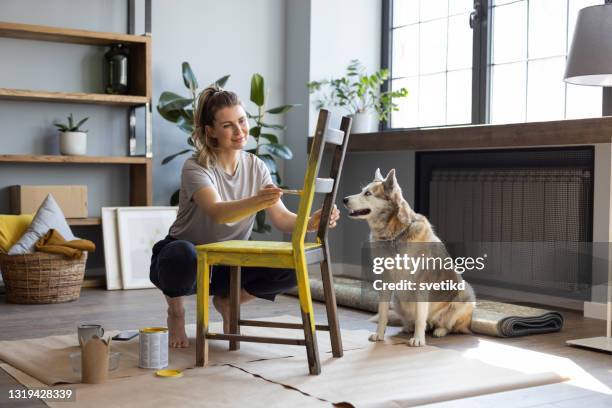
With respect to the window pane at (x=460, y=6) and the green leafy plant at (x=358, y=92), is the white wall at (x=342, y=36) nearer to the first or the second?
the green leafy plant at (x=358, y=92)

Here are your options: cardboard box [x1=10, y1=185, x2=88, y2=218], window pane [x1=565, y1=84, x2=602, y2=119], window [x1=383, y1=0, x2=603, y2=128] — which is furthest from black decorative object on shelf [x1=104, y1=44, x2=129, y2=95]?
window pane [x1=565, y1=84, x2=602, y2=119]

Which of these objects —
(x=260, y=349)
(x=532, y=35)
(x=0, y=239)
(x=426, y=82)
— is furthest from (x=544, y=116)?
(x=0, y=239)

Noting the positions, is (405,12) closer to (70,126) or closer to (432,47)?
(432,47)

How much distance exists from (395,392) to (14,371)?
1224 mm

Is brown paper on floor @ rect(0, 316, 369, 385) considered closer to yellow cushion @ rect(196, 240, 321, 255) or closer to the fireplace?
yellow cushion @ rect(196, 240, 321, 255)

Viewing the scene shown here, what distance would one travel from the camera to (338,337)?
2.86 metres

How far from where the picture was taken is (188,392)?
2355 millimetres

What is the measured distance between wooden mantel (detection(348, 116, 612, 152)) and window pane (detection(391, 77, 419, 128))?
508 millimetres

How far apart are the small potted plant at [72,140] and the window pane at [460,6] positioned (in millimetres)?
2341

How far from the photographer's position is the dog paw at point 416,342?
10.2 ft

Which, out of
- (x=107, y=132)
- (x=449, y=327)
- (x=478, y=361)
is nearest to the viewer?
(x=478, y=361)

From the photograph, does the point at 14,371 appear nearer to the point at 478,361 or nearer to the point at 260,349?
the point at 260,349

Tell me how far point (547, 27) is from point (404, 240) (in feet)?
6.29

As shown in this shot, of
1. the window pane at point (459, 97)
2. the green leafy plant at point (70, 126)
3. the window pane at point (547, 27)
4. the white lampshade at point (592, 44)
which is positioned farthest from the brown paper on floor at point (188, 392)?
the window pane at point (459, 97)
